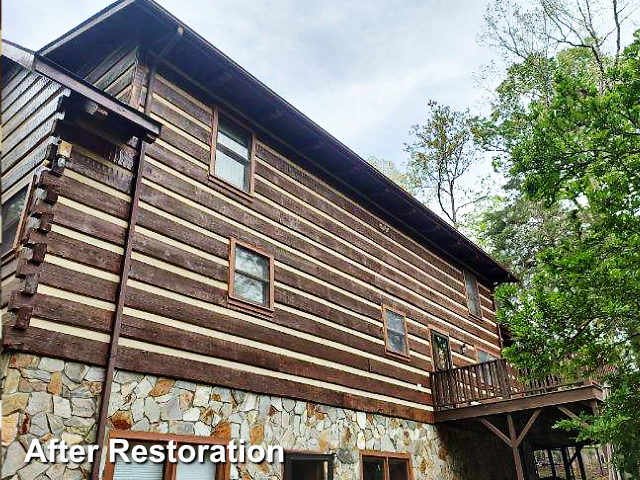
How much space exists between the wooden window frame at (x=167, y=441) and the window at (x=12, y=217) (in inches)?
95.6

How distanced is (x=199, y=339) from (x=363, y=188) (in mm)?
5946

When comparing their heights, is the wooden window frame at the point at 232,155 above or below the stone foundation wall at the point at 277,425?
above

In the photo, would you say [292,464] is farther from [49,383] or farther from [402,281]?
[402,281]

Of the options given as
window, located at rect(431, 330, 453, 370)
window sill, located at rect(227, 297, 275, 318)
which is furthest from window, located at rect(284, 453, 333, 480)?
window, located at rect(431, 330, 453, 370)

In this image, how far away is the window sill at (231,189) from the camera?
786cm

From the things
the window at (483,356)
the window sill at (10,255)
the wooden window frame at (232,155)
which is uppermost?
the wooden window frame at (232,155)

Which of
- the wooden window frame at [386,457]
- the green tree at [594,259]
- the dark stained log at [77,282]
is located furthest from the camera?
the wooden window frame at [386,457]

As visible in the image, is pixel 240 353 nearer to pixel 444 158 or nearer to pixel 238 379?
pixel 238 379

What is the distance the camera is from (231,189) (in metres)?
8.09

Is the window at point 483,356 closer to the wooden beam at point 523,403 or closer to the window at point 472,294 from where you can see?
the window at point 472,294

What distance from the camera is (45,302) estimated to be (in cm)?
534

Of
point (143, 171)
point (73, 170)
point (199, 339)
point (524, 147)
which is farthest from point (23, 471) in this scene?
point (524, 147)

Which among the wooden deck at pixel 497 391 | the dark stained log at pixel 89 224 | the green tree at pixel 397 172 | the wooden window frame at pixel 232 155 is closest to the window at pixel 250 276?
the wooden window frame at pixel 232 155

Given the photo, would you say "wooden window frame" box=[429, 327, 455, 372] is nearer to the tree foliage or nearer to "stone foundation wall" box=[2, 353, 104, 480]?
the tree foliage
